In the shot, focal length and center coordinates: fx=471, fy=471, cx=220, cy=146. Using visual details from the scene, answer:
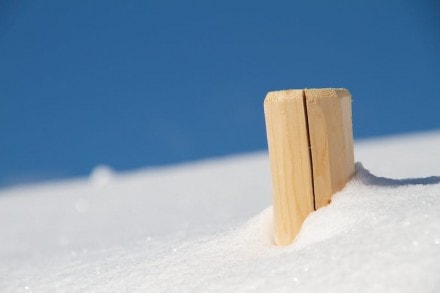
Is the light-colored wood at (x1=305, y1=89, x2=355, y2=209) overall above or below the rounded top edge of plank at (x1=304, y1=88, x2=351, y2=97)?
below

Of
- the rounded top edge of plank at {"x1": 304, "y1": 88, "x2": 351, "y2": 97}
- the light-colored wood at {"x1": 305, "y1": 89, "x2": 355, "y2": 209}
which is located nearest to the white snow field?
the light-colored wood at {"x1": 305, "y1": 89, "x2": 355, "y2": 209}

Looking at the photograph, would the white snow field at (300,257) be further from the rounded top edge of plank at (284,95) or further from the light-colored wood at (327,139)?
the rounded top edge of plank at (284,95)

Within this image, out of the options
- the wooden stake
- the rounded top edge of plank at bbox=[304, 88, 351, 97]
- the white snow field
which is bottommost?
the white snow field

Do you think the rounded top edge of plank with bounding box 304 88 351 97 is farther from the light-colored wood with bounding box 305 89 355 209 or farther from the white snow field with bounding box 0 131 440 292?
the white snow field with bounding box 0 131 440 292

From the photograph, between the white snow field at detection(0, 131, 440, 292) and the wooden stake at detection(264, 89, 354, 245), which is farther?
the wooden stake at detection(264, 89, 354, 245)

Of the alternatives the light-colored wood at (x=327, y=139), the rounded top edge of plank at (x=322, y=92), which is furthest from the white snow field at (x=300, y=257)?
the rounded top edge of plank at (x=322, y=92)

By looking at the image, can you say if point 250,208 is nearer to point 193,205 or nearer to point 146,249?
point 193,205

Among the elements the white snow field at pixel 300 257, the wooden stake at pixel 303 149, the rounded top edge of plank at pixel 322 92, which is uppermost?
the rounded top edge of plank at pixel 322 92

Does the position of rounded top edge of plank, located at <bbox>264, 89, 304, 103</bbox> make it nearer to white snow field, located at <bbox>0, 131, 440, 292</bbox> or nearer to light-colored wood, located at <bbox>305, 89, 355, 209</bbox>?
light-colored wood, located at <bbox>305, 89, 355, 209</bbox>
